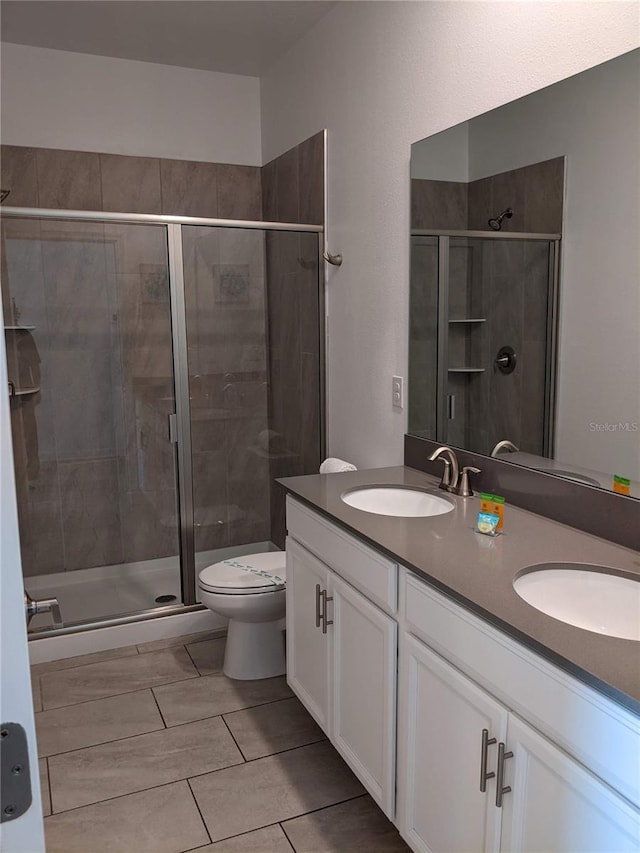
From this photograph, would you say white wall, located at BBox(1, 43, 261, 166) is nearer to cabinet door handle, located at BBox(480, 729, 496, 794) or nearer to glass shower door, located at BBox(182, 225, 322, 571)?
glass shower door, located at BBox(182, 225, 322, 571)

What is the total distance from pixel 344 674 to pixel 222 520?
1.46 m

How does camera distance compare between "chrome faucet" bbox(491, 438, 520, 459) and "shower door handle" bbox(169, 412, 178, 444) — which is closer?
"chrome faucet" bbox(491, 438, 520, 459)

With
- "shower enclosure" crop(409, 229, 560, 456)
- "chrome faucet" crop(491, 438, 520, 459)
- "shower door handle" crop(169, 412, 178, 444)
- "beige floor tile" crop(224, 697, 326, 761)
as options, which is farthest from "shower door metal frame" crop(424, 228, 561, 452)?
"shower door handle" crop(169, 412, 178, 444)

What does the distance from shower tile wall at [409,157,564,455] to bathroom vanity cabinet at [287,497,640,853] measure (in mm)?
619

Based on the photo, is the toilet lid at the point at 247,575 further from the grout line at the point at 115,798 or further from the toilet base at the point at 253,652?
the grout line at the point at 115,798

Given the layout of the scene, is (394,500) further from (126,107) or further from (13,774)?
(126,107)

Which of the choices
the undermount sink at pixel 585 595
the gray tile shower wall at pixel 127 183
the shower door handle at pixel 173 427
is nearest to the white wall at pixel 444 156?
the undermount sink at pixel 585 595

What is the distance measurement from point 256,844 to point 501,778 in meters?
0.89

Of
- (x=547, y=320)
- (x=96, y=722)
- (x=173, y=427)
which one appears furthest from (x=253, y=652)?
(x=547, y=320)

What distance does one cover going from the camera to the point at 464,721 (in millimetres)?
1437

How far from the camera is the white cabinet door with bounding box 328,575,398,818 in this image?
1.74 metres

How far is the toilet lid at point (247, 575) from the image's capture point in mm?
2668

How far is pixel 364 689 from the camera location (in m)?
1.87

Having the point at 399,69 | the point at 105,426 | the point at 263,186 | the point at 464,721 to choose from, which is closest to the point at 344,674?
the point at 464,721
